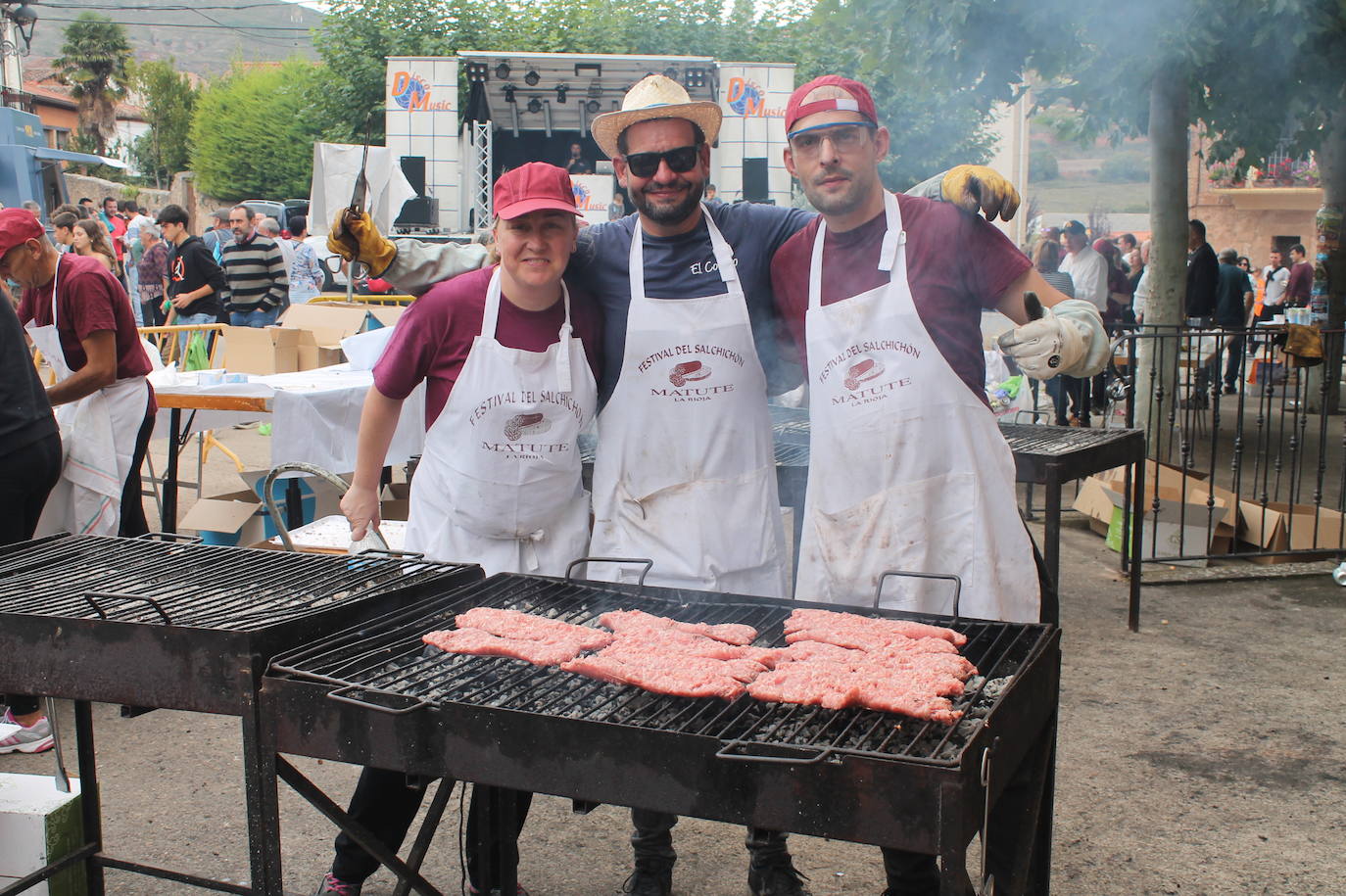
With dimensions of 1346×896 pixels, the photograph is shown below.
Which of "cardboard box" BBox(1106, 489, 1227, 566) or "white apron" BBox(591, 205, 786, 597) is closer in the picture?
"white apron" BBox(591, 205, 786, 597)

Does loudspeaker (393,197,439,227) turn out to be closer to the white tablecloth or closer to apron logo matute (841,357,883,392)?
the white tablecloth

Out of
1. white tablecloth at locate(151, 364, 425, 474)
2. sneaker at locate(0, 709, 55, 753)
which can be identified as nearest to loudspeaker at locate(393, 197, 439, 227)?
white tablecloth at locate(151, 364, 425, 474)

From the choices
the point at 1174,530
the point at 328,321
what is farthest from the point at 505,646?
the point at 328,321

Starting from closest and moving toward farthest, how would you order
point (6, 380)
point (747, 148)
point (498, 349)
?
point (498, 349) < point (6, 380) < point (747, 148)

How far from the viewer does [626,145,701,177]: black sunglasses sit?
9.15ft

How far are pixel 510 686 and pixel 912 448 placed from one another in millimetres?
1126

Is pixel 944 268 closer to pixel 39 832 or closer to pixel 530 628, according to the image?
pixel 530 628

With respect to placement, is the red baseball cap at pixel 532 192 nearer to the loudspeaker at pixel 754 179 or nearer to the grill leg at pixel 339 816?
the grill leg at pixel 339 816

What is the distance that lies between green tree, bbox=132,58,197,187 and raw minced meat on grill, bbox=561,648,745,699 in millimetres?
61776

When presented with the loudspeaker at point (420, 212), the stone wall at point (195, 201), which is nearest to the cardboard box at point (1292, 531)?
the loudspeaker at point (420, 212)

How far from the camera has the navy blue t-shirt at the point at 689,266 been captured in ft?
9.43

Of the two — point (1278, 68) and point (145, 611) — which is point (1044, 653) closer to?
point (145, 611)

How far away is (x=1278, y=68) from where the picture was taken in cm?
725

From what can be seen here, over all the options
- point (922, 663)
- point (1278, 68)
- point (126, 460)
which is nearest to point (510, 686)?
point (922, 663)
